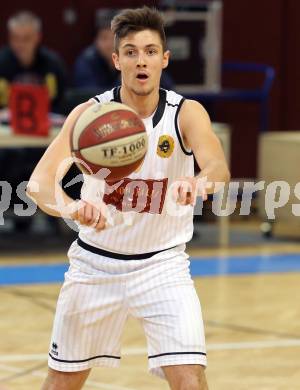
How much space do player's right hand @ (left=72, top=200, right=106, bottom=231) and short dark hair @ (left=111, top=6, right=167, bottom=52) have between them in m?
0.96

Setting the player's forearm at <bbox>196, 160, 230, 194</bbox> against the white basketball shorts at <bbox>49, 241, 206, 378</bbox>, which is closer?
the player's forearm at <bbox>196, 160, 230, 194</bbox>

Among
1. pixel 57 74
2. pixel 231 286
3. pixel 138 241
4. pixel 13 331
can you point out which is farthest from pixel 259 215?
pixel 138 241

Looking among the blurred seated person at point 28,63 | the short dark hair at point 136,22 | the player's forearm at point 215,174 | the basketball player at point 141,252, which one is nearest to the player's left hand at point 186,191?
the player's forearm at point 215,174

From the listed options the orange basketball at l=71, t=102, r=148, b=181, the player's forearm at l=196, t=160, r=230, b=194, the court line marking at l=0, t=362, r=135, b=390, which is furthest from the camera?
the court line marking at l=0, t=362, r=135, b=390

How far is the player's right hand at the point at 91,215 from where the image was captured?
4.16 m

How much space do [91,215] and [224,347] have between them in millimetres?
3244

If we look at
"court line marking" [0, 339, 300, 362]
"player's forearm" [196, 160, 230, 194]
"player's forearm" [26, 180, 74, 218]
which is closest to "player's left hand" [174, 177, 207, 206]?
"player's forearm" [196, 160, 230, 194]

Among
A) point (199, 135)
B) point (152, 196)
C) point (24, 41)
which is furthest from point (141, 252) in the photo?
point (24, 41)

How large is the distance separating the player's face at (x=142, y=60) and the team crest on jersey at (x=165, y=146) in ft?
0.70

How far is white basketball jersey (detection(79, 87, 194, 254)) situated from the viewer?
485 centimetres

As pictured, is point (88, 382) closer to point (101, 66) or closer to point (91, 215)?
point (91, 215)

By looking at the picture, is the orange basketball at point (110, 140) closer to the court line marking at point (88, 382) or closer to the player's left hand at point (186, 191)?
the player's left hand at point (186, 191)

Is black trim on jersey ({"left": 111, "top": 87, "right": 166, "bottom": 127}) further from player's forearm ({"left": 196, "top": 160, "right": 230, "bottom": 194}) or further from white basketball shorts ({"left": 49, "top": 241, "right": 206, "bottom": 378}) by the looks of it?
white basketball shorts ({"left": 49, "top": 241, "right": 206, "bottom": 378})

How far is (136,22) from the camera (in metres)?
4.78
